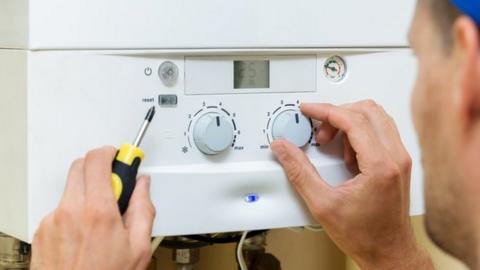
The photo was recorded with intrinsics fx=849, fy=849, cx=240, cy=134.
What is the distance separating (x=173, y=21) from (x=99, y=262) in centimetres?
23

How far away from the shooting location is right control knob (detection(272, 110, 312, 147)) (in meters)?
0.84

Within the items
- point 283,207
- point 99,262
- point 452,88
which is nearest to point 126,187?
point 99,262

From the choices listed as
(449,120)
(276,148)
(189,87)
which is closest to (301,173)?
(276,148)

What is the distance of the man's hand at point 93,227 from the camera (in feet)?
2.38

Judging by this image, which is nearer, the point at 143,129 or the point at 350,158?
the point at 143,129

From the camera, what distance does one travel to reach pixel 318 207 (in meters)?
0.85

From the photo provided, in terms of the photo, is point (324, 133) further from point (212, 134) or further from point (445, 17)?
point (445, 17)

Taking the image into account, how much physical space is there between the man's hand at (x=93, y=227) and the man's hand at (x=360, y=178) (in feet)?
0.55

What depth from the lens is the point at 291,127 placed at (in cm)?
84

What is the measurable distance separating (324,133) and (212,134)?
0.41 ft

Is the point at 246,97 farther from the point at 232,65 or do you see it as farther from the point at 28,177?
the point at 28,177

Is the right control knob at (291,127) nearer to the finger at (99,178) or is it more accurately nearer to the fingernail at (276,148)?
the fingernail at (276,148)

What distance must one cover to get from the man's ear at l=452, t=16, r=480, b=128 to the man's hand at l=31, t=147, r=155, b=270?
0.32m

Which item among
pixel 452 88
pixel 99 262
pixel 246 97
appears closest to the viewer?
pixel 452 88
